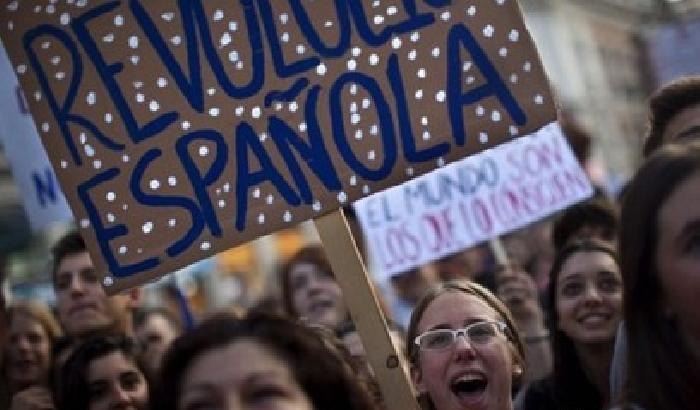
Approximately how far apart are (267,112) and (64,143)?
502 millimetres

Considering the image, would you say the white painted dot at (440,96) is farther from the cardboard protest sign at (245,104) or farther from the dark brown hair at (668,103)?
the dark brown hair at (668,103)

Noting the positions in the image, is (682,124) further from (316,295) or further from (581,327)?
(316,295)

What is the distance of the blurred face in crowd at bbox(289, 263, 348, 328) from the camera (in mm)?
4934

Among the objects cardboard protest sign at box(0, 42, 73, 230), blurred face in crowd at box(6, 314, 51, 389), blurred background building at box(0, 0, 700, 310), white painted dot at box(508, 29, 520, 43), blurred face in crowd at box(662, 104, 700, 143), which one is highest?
cardboard protest sign at box(0, 42, 73, 230)

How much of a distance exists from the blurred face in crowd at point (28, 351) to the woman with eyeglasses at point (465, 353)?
1.95m

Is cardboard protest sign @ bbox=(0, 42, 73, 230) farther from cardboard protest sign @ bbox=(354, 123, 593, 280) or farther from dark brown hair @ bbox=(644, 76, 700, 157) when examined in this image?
dark brown hair @ bbox=(644, 76, 700, 157)

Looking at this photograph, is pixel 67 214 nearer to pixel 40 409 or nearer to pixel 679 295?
pixel 40 409

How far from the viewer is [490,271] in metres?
5.40

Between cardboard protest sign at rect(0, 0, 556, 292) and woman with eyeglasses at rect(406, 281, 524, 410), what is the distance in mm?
→ 542

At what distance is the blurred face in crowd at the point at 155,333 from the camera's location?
5064 mm

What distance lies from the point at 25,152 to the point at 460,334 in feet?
9.34

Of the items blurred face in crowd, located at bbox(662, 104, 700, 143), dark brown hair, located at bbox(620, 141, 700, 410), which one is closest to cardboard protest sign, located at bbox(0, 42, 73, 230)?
blurred face in crowd, located at bbox(662, 104, 700, 143)

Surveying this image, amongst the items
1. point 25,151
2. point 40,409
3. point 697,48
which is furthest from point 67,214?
point 697,48

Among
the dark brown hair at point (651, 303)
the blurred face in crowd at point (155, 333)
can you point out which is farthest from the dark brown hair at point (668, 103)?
the blurred face in crowd at point (155, 333)
